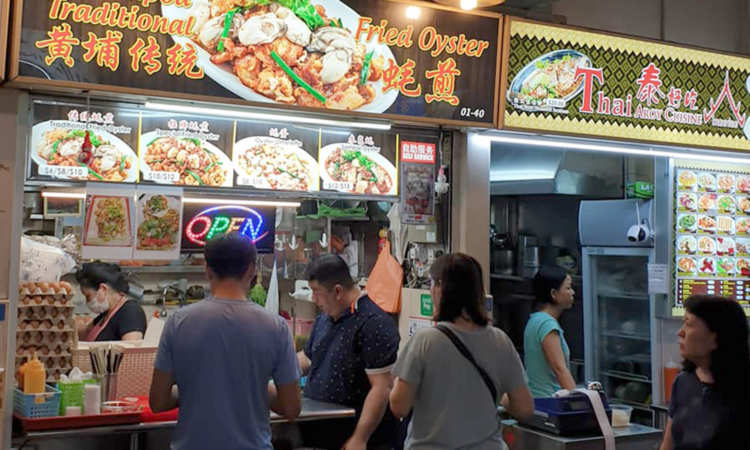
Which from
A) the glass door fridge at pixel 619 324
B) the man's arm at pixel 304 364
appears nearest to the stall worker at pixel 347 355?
the man's arm at pixel 304 364

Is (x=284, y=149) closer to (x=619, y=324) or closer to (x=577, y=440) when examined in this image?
(x=577, y=440)

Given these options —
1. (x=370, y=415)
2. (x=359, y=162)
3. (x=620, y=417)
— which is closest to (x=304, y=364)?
(x=370, y=415)

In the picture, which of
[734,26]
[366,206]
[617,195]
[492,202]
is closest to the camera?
[366,206]

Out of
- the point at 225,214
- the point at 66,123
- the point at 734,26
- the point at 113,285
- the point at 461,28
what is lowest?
the point at 113,285

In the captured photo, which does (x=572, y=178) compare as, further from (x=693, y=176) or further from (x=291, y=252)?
(x=291, y=252)

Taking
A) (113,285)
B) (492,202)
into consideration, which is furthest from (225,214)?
(492,202)

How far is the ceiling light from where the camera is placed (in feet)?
17.1

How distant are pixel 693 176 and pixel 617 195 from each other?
1.52 metres

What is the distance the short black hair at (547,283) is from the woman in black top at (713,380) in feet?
5.30

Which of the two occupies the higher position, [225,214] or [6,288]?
[225,214]

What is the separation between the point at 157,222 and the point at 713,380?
10.6 feet

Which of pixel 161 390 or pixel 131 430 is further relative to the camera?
pixel 131 430

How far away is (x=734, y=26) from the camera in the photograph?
785 centimetres

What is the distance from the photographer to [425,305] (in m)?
5.76
